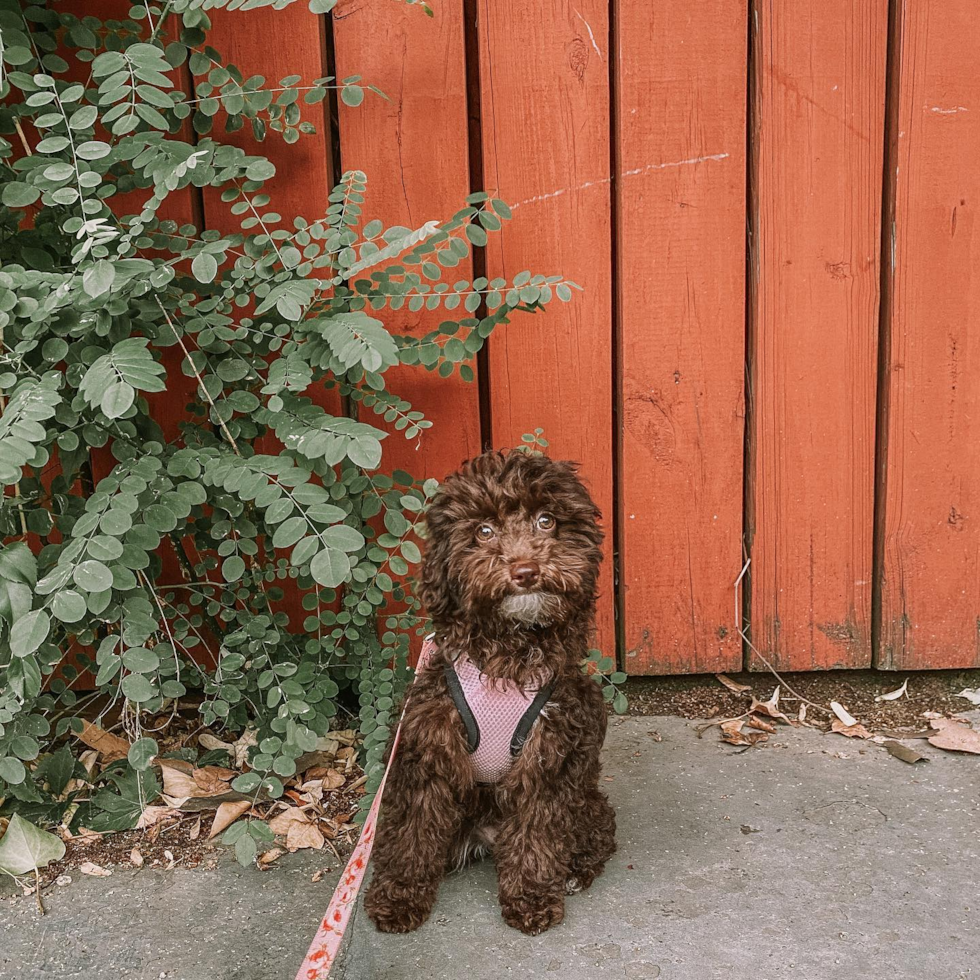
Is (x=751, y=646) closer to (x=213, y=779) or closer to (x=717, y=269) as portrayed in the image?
(x=717, y=269)

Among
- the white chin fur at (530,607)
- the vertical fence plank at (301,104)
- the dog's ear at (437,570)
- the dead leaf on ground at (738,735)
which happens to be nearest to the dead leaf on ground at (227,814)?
the dog's ear at (437,570)

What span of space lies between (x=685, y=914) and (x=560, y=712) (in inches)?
21.1

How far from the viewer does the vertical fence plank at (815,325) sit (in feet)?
9.55

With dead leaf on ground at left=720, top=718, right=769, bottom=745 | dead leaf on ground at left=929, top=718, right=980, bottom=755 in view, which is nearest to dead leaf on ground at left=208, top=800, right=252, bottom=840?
dead leaf on ground at left=720, top=718, right=769, bottom=745

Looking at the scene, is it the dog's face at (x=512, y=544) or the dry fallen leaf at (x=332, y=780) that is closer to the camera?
the dog's face at (x=512, y=544)

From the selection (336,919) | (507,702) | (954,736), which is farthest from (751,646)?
(336,919)

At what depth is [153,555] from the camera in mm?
2770

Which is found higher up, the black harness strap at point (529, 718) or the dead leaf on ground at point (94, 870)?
the black harness strap at point (529, 718)

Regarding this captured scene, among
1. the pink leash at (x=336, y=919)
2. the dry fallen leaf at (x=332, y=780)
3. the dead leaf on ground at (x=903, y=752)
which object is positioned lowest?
the dead leaf on ground at (x=903, y=752)

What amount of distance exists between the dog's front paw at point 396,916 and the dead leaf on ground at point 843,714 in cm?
153

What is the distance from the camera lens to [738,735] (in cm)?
308

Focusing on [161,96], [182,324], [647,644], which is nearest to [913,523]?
[647,644]

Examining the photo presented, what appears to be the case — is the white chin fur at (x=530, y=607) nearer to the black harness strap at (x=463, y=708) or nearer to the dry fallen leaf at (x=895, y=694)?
the black harness strap at (x=463, y=708)

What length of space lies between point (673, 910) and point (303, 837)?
37.6 inches
